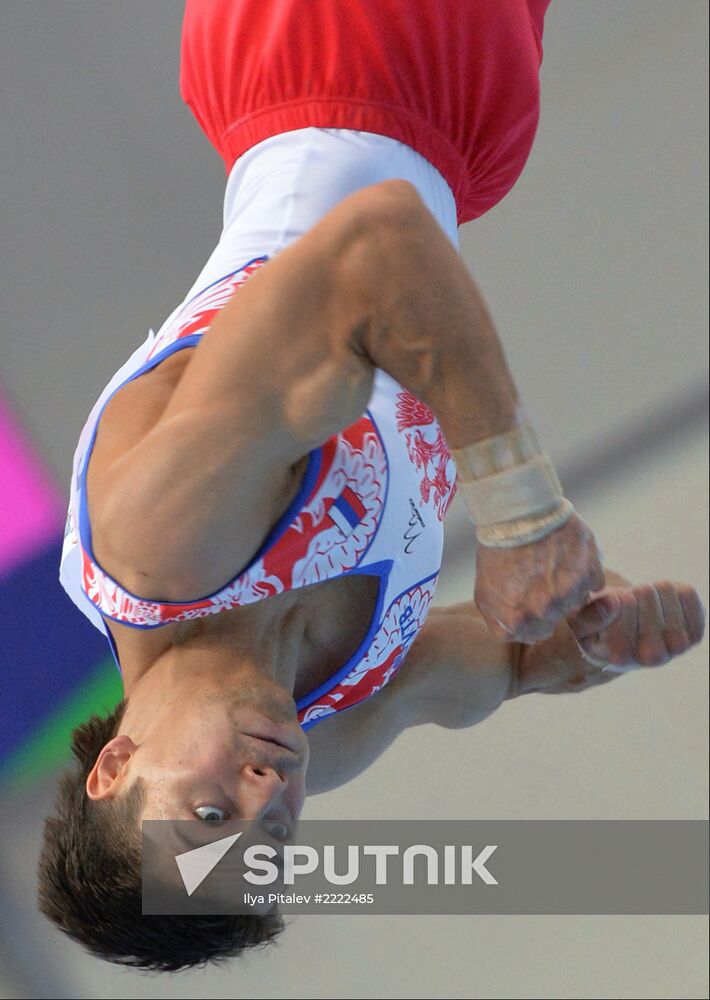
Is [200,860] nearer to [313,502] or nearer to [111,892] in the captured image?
[111,892]

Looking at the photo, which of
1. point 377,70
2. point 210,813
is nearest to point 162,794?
point 210,813

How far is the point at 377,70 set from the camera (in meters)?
0.98

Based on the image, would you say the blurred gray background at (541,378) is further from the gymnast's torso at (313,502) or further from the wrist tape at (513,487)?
the wrist tape at (513,487)

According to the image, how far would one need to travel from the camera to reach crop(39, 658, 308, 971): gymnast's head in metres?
0.87

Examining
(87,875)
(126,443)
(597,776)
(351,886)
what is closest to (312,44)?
(126,443)

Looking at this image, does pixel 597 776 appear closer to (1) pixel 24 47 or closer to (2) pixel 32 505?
(2) pixel 32 505

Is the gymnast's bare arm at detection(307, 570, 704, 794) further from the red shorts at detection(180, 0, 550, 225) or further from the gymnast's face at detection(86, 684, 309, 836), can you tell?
the red shorts at detection(180, 0, 550, 225)

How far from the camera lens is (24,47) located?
1.39 meters

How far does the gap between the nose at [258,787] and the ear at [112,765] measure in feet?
0.30

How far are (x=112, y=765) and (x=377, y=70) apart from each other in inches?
20.6

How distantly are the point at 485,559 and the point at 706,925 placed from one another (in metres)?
1.14

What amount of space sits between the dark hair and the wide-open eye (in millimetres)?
46

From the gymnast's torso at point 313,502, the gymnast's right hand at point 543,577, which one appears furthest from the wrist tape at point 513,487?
the gymnast's torso at point 313,502

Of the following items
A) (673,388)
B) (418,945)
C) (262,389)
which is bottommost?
(418,945)
